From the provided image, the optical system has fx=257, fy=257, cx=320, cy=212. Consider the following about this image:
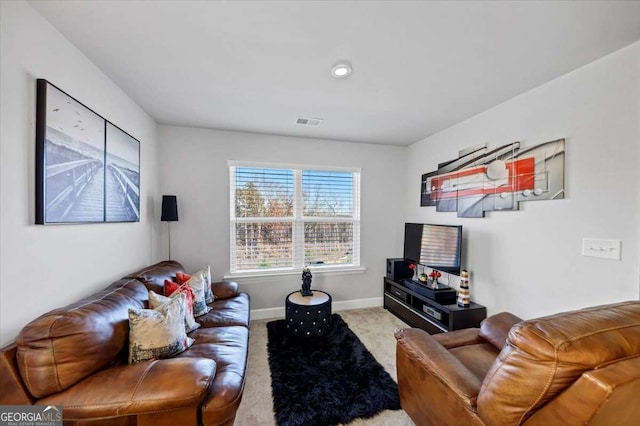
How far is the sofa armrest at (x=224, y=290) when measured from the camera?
8.97 ft

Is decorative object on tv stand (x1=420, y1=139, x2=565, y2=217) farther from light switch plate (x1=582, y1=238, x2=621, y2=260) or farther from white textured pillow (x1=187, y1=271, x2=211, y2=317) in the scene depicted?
white textured pillow (x1=187, y1=271, x2=211, y2=317)

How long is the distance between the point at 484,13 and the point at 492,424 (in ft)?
6.32

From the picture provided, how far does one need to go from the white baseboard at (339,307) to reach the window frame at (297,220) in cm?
46

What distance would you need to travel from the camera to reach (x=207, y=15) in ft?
4.56

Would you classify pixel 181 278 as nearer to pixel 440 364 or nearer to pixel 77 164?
pixel 77 164

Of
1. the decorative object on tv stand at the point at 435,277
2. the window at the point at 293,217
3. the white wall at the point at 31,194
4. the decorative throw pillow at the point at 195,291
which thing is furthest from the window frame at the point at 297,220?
the white wall at the point at 31,194

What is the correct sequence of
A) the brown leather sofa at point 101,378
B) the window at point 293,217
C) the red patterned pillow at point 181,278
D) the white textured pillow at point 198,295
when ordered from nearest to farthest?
the brown leather sofa at point 101,378
the white textured pillow at point 198,295
the red patterned pillow at point 181,278
the window at point 293,217

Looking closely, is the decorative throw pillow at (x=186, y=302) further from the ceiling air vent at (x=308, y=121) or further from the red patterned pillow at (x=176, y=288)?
the ceiling air vent at (x=308, y=121)

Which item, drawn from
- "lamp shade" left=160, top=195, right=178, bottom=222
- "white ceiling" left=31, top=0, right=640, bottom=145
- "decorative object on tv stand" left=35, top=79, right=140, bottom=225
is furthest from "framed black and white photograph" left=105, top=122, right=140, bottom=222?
"white ceiling" left=31, top=0, right=640, bottom=145

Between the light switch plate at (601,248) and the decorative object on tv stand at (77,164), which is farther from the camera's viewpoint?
the light switch plate at (601,248)

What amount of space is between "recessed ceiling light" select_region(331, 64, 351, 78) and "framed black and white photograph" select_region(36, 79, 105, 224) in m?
1.69

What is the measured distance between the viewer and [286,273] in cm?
344

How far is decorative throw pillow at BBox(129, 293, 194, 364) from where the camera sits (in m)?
1.47

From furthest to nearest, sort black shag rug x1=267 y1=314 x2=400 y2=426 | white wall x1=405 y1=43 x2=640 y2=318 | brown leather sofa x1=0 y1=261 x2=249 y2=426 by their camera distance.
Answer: black shag rug x1=267 y1=314 x2=400 y2=426, white wall x1=405 y1=43 x2=640 y2=318, brown leather sofa x1=0 y1=261 x2=249 y2=426
